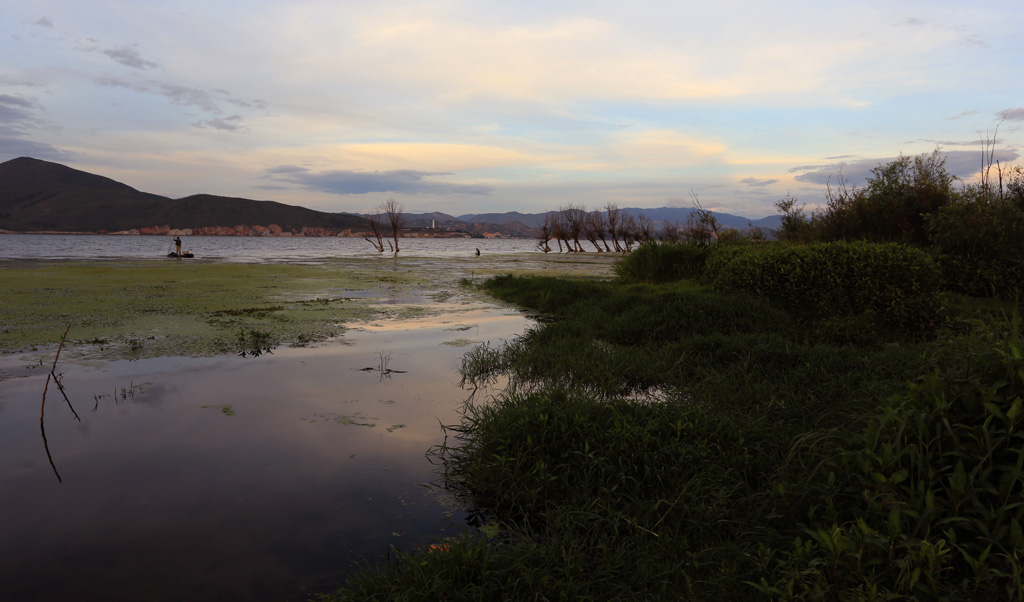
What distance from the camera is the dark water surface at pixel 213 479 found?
10.8ft

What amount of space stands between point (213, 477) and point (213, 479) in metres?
0.05

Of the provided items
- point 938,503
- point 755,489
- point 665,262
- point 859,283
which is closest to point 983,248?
point 859,283

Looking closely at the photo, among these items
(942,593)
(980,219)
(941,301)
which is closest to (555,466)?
(942,593)

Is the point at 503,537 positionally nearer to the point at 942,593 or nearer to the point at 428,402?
the point at 942,593

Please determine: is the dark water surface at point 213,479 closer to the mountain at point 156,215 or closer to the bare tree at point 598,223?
the bare tree at point 598,223

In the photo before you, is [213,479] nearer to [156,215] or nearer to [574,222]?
[574,222]

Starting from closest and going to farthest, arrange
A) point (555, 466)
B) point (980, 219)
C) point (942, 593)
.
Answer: point (942, 593)
point (555, 466)
point (980, 219)

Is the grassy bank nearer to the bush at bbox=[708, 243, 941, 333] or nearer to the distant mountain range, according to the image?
the bush at bbox=[708, 243, 941, 333]

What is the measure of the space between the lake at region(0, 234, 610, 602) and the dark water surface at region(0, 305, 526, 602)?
1 cm

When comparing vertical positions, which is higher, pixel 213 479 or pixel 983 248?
pixel 983 248

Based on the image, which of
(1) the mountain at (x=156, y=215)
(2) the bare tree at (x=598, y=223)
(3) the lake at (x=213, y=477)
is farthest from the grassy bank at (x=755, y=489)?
(1) the mountain at (x=156, y=215)

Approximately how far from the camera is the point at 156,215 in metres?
149

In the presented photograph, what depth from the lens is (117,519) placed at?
3799 mm

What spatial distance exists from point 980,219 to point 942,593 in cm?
1266
